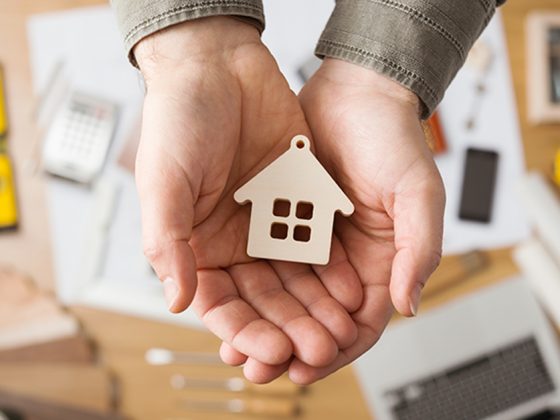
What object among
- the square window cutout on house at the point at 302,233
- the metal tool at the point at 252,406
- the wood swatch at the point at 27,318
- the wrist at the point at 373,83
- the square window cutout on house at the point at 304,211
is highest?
the wrist at the point at 373,83

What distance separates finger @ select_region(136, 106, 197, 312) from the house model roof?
79 mm

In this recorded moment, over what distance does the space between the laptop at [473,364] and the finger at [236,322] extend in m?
0.56

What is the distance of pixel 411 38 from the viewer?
684 millimetres

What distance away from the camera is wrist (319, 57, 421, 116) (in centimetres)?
68

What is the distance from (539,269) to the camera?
1.10 m

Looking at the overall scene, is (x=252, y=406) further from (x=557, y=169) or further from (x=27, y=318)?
(x=557, y=169)

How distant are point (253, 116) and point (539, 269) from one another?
60 centimetres

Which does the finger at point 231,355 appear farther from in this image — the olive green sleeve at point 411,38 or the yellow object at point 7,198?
the yellow object at point 7,198

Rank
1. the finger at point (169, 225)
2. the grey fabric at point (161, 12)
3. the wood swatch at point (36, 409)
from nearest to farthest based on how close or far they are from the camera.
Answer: the finger at point (169, 225)
the grey fabric at point (161, 12)
the wood swatch at point (36, 409)

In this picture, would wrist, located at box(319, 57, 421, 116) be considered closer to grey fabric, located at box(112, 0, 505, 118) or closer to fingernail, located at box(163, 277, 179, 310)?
grey fabric, located at box(112, 0, 505, 118)

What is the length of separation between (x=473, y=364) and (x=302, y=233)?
58 centimetres

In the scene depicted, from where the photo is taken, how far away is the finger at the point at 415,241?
1.91ft

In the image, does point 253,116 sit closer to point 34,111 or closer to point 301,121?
point 301,121

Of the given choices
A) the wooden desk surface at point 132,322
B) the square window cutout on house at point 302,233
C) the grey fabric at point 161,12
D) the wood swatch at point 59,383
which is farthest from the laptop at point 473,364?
the grey fabric at point 161,12
